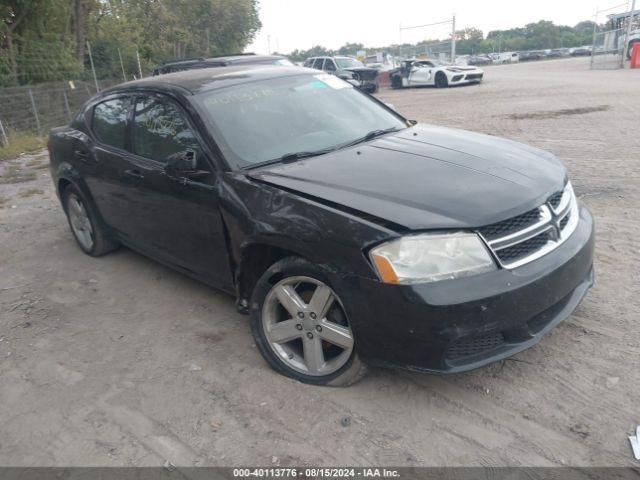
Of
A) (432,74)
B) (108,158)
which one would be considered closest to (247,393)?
(108,158)

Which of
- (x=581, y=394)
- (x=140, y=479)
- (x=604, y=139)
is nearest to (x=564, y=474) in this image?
(x=581, y=394)

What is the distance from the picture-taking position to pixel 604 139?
8195 mm

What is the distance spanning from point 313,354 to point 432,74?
21689 millimetres

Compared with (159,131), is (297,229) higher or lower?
lower

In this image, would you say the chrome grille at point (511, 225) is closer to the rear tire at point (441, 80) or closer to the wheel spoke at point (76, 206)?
the wheel spoke at point (76, 206)

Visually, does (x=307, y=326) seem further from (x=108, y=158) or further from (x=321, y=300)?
(x=108, y=158)

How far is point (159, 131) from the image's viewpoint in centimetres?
395

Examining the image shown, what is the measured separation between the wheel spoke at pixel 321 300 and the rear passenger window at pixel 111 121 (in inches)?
92.8

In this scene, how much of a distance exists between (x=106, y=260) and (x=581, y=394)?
430cm

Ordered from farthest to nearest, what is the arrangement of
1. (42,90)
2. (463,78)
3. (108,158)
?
(463,78) < (42,90) < (108,158)

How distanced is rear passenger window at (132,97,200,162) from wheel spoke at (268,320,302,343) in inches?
49.6

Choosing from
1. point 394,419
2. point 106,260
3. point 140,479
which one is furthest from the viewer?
point 106,260

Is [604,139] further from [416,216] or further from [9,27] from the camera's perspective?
[9,27]

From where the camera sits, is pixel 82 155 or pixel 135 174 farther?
pixel 82 155
